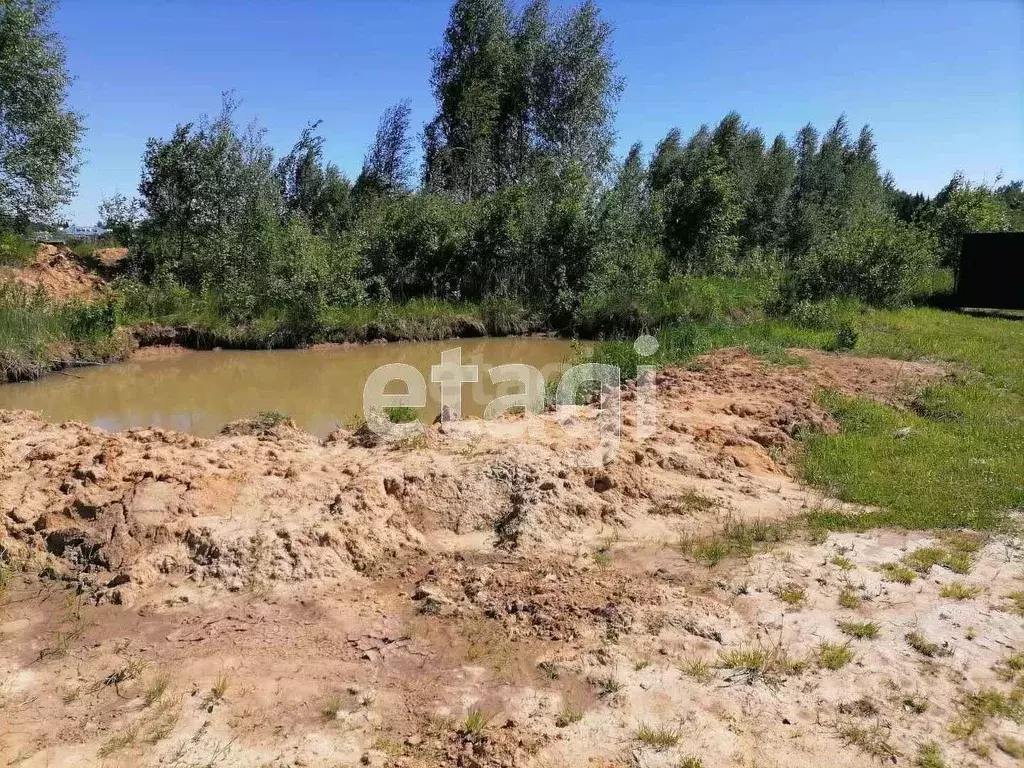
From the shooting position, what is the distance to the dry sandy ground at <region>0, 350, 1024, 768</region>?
3.17 meters

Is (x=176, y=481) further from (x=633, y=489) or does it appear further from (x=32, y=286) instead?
(x=32, y=286)

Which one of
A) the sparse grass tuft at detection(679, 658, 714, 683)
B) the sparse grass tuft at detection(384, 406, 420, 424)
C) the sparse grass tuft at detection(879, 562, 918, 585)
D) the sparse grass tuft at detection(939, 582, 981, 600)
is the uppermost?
the sparse grass tuft at detection(384, 406, 420, 424)

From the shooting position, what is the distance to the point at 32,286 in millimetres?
15992

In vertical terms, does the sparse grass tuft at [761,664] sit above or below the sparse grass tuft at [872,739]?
above

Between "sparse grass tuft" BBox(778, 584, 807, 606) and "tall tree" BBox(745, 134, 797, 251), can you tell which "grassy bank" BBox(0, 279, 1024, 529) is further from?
"tall tree" BBox(745, 134, 797, 251)

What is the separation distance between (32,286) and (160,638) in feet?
50.9

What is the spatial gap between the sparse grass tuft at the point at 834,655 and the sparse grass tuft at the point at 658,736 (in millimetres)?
986

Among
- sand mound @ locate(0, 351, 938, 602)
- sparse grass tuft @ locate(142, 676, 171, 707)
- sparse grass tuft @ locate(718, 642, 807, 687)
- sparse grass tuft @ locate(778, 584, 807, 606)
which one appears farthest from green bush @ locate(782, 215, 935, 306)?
sparse grass tuft @ locate(142, 676, 171, 707)

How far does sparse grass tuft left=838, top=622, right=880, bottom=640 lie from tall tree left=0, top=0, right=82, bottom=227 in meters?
18.7

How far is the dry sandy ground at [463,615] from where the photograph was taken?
3172mm

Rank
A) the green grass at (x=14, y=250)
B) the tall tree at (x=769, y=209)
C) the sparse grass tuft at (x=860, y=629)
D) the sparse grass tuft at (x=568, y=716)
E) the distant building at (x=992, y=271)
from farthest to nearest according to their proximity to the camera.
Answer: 1. the tall tree at (x=769, y=209)
2. the distant building at (x=992, y=271)
3. the green grass at (x=14, y=250)
4. the sparse grass tuft at (x=860, y=629)
5. the sparse grass tuft at (x=568, y=716)

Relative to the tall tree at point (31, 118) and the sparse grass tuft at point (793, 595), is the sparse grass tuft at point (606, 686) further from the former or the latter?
the tall tree at point (31, 118)

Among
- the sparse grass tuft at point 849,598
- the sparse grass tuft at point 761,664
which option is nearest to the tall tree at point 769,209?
the sparse grass tuft at point 849,598

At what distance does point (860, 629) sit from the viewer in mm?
3922
